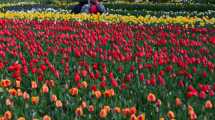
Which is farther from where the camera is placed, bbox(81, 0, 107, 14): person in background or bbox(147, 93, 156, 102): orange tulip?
bbox(81, 0, 107, 14): person in background

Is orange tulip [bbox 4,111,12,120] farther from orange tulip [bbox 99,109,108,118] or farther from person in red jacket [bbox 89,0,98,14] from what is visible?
person in red jacket [bbox 89,0,98,14]

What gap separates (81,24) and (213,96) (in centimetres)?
711

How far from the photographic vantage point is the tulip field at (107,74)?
5.26m

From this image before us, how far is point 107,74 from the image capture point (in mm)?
7031

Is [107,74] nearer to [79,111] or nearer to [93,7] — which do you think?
[79,111]

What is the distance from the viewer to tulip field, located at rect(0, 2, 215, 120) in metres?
5.26

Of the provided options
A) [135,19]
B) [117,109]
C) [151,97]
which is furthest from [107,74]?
[135,19]

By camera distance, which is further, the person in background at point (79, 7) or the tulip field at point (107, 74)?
the person in background at point (79, 7)

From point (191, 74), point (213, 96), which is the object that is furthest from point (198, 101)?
point (191, 74)

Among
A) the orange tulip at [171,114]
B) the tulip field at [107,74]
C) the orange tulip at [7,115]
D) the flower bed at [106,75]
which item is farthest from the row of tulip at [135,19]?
the orange tulip at [7,115]

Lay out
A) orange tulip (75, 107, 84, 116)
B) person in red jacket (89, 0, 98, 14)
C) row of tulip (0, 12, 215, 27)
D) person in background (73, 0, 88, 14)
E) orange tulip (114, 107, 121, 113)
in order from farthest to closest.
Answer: person in background (73, 0, 88, 14)
person in red jacket (89, 0, 98, 14)
row of tulip (0, 12, 215, 27)
orange tulip (114, 107, 121, 113)
orange tulip (75, 107, 84, 116)

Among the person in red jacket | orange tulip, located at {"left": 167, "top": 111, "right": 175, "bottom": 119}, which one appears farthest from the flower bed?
the person in red jacket

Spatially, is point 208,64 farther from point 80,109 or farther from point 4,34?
point 4,34

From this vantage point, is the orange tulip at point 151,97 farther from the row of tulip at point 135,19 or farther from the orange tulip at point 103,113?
the row of tulip at point 135,19
